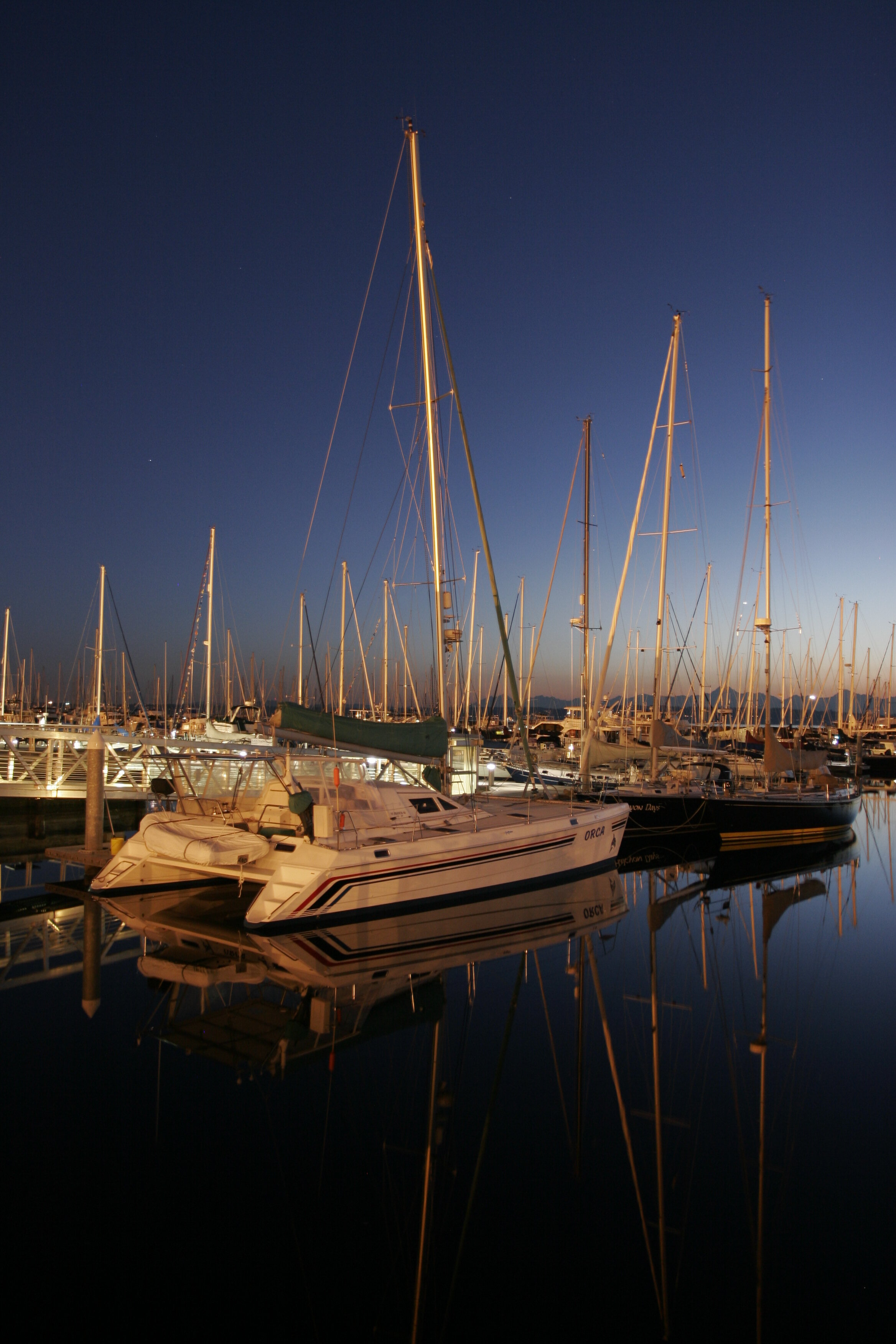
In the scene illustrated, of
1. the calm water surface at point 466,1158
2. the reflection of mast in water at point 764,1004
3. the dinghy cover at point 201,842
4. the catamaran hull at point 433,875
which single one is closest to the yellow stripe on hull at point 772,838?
the reflection of mast in water at point 764,1004

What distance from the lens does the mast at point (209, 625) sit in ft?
120

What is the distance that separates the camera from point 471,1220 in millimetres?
4879

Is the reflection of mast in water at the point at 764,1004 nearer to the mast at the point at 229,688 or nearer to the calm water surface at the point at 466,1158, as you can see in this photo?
the calm water surface at the point at 466,1158

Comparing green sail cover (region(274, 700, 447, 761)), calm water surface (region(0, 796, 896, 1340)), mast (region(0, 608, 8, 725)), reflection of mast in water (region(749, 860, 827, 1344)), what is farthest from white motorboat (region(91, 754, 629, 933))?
mast (region(0, 608, 8, 725))

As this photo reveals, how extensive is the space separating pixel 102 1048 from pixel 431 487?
33.0 feet

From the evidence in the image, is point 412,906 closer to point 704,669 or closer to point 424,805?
point 424,805

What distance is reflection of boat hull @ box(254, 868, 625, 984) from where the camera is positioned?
9781 millimetres

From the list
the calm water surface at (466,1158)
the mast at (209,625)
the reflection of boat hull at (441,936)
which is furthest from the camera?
the mast at (209,625)

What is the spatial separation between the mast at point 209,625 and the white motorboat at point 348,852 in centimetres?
2244

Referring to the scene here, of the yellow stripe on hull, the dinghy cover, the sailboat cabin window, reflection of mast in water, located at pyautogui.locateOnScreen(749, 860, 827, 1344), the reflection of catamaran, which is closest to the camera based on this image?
reflection of mast in water, located at pyautogui.locateOnScreen(749, 860, 827, 1344)

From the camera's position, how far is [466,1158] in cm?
564

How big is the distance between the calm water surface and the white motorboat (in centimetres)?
189

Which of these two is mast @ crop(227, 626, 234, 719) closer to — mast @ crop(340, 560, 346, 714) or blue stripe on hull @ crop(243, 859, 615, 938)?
mast @ crop(340, 560, 346, 714)

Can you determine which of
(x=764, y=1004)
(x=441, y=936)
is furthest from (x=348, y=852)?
(x=764, y=1004)
